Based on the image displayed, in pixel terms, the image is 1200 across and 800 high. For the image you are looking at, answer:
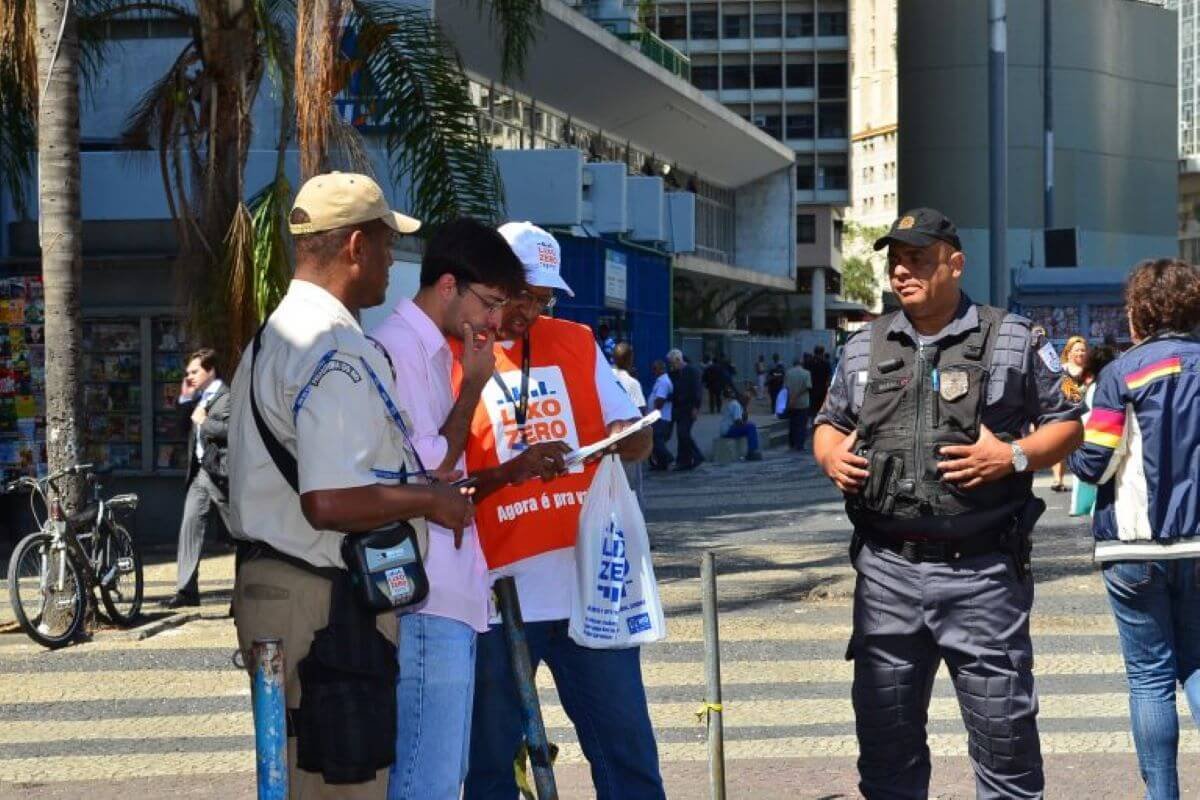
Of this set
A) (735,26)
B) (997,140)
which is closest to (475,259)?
(997,140)

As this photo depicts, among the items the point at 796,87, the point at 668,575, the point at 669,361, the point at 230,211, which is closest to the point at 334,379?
the point at 668,575

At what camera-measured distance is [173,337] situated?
17.6m

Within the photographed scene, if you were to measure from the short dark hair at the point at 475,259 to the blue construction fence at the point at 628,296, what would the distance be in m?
21.5

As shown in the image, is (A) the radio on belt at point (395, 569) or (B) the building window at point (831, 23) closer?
(A) the radio on belt at point (395, 569)

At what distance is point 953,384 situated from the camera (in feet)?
16.1

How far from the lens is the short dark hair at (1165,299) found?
5.54m

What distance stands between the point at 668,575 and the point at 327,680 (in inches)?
377

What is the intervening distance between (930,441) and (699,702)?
371 cm

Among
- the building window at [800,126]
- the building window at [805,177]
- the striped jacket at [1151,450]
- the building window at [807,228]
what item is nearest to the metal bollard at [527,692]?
the striped jacket at [1151,450]

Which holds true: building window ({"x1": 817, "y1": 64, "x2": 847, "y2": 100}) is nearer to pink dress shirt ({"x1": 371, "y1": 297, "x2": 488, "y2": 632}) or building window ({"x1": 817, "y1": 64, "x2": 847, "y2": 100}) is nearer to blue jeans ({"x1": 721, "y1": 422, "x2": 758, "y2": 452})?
blue jeans ({"x1": 721, "y1": 422, "x2": 758, "y2": 452})

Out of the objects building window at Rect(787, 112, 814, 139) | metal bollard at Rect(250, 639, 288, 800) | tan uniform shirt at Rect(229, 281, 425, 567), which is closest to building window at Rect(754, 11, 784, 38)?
building window at Rect(787, 112, 814, 139)

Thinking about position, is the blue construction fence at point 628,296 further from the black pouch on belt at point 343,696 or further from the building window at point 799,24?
the building window at point 799,24

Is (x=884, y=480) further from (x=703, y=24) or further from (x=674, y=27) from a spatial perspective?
(x=674, y=27)

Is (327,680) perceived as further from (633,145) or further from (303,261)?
(633,145)
